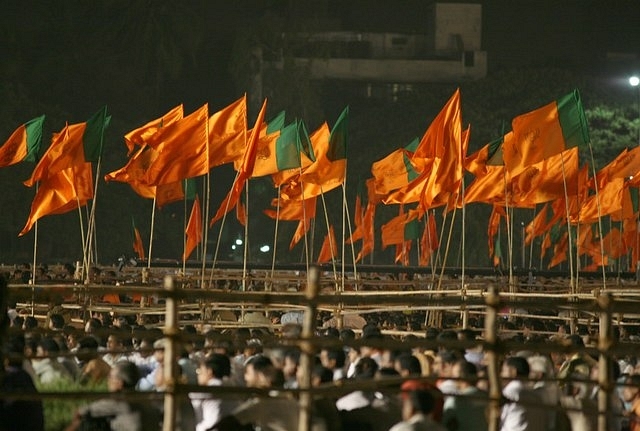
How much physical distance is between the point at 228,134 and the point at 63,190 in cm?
282

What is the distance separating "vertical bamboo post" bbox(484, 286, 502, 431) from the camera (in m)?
7.92

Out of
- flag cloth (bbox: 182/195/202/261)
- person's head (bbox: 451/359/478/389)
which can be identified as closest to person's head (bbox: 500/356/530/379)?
person's head (bbox: 451/359/478/389)

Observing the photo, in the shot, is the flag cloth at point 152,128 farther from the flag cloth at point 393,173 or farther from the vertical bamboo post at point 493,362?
the vertical bamboo post at point 493,362

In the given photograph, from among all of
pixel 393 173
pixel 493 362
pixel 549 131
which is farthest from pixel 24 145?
pixel 493 362

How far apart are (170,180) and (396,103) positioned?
125 ft

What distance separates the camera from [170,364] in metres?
7.47

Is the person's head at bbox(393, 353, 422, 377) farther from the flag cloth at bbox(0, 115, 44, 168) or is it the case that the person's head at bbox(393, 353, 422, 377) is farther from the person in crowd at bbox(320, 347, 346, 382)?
the flag cloth at bbox(0, 115, 44, 168)

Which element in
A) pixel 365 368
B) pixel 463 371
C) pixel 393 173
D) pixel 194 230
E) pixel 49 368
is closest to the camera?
pixel 463 371

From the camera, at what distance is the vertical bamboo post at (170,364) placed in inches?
291

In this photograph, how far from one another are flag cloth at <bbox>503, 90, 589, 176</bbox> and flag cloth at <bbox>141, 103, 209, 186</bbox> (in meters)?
4.49

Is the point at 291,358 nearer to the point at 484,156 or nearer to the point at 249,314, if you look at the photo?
the point at 249,314

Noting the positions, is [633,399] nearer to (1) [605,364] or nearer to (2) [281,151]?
(1) [605,364]

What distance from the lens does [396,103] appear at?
58.8 meters

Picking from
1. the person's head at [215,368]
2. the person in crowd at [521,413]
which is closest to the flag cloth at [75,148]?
the person's head at [215,368]
